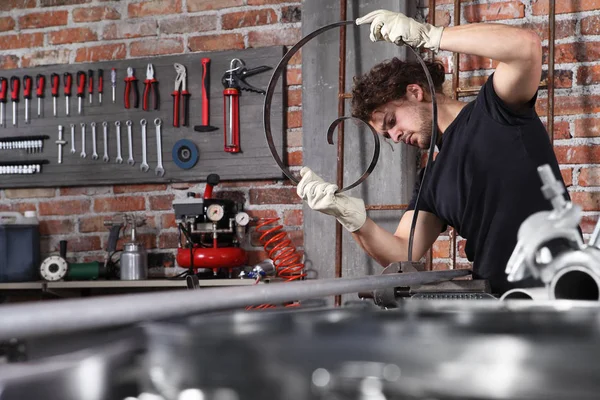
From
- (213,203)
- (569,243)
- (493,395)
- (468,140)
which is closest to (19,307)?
(493,395)

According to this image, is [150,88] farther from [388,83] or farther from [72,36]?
[388,83]

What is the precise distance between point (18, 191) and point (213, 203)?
1106mm

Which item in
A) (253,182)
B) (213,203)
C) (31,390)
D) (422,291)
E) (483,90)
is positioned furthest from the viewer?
(253,182)

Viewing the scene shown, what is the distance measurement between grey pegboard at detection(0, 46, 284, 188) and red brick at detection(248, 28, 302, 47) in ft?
0.22

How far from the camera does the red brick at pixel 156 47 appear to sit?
9.72 ft

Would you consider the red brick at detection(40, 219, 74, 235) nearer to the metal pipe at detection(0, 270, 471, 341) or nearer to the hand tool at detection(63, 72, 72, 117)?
the hand tool at detection(63, 72, 72, 117)

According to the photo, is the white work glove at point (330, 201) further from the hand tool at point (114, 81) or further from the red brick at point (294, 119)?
the hand tool at point (114, 81)

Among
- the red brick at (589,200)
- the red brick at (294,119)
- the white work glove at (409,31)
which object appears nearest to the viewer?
the white work glove at (409,31)

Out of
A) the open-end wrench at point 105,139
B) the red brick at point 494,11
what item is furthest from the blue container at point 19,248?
the red brick at point 494,11

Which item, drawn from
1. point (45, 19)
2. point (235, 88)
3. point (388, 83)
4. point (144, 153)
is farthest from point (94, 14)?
point (388, 83)

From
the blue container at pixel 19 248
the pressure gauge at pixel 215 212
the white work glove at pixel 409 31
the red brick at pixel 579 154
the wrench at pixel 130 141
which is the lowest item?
the blue container at pixel 19 248

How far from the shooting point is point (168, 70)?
292cm

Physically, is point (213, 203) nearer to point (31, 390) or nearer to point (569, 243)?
point (569, 243)

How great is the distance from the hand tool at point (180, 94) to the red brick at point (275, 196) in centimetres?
42
